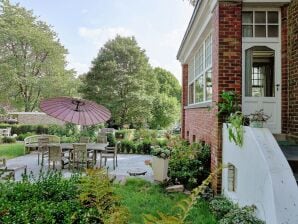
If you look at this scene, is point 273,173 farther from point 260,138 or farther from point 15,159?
point 15,159

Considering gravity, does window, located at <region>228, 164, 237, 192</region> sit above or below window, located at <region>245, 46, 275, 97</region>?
below

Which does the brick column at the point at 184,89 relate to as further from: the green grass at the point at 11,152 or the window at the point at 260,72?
the green grass at the point at 11,152

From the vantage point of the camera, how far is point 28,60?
102ft

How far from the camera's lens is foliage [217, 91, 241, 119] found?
5906 mm

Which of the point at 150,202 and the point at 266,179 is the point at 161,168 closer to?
the point at 150,202

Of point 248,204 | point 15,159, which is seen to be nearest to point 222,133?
point 248,204

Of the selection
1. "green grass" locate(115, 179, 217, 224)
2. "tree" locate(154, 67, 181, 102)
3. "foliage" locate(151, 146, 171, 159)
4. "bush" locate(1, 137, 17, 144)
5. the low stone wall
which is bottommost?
"green grass" locate(115, 179, 217, 224)

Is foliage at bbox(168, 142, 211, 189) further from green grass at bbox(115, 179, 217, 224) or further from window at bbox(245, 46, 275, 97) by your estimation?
A: window at bbox(245, 46, 275, 97)

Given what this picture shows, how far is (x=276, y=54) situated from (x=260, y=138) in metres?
3.19

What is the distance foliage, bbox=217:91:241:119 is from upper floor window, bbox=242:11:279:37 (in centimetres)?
158

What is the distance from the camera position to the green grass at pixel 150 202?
17.4ft

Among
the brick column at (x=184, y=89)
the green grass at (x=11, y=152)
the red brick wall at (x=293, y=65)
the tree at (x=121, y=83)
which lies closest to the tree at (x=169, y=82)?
the tree at (x=121, y=83)

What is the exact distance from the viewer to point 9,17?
2897cm

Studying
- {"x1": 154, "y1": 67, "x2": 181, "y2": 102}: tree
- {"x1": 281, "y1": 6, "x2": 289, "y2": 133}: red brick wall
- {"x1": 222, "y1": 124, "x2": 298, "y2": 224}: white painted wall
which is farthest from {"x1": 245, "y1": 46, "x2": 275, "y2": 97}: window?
{"x1": 154, "y1": 67, "x2": 181, "y2": 102}: tree
